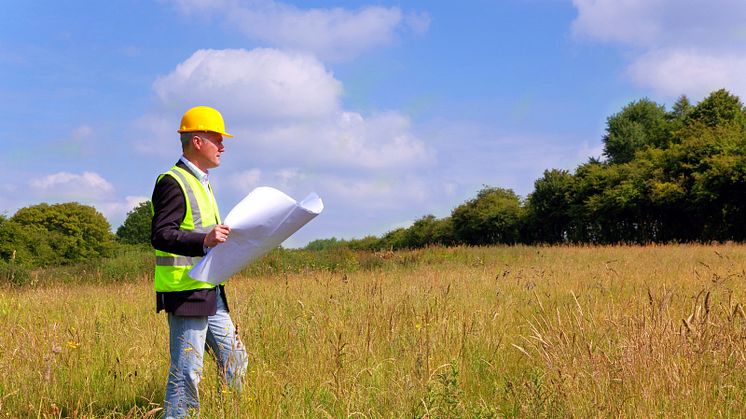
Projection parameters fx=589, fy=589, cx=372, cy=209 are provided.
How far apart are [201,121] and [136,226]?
5623 centimetres

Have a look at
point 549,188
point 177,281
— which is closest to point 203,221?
point 177,281

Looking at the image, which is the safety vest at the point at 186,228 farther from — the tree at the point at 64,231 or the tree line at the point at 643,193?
the tree at the point at 64,231

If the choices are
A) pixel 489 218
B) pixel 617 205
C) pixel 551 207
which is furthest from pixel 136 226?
pixel 617 205

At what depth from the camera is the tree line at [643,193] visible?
30.0 meters

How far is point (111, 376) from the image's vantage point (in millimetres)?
4316

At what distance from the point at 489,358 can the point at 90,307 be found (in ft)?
18.7

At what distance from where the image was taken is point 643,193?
33719 mm

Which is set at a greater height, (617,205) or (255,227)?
(617,205)

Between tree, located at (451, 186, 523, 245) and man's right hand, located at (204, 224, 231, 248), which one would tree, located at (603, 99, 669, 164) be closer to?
tree, located at (451, 186, 523, 245)

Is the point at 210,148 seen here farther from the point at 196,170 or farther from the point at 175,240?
the point at 175,240

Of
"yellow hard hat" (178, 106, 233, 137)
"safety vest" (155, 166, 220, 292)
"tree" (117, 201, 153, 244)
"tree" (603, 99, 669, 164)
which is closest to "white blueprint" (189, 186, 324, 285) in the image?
"safety vest" (155, 166, 220, 292)

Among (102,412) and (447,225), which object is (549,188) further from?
(102,412)

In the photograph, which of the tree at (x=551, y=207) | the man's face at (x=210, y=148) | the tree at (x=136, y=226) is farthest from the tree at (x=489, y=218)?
the man's face at (x=210, y=148)

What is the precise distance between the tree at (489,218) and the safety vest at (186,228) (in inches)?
1737
